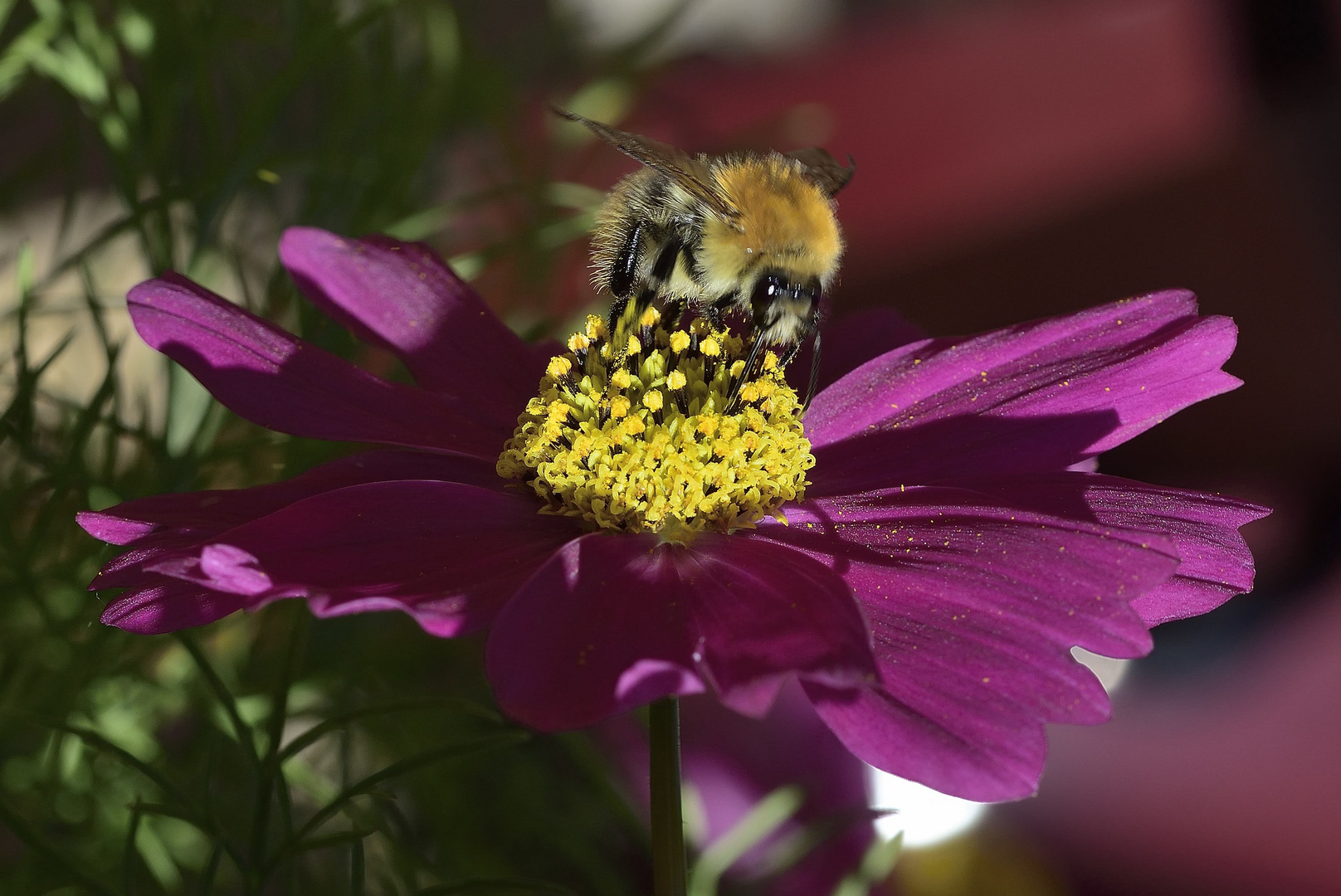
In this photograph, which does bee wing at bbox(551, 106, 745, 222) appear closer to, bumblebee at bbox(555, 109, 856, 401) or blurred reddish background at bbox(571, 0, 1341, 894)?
bumblebee at bbox(555, 109, 856, 401)

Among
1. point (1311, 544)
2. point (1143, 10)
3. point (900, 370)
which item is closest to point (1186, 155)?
point (1143, 10)

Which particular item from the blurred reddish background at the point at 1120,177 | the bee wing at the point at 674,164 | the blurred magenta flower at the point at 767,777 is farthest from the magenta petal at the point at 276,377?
the blurred reddish background at the point at 1120,177

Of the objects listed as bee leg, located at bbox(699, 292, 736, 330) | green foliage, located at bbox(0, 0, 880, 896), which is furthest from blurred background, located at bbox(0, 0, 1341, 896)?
bee leg, located at bbox(699, 292, 736, 330)

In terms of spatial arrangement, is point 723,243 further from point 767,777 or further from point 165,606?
point 767,777

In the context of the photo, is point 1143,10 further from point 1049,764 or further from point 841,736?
point 841,736

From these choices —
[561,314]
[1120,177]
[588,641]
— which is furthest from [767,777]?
[1120,177]
